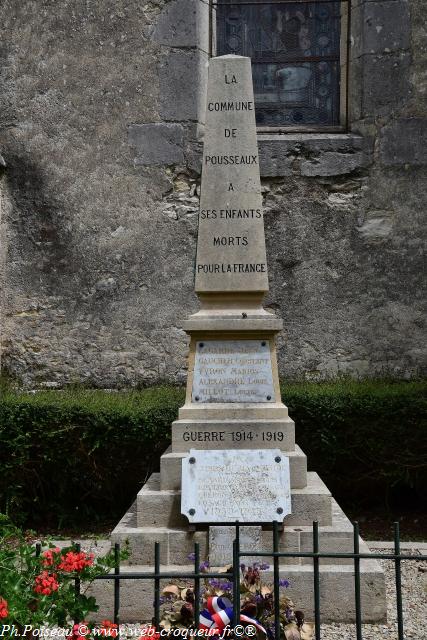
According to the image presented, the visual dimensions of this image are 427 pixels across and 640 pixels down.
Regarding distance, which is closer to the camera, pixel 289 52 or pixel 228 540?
pixel 228 540

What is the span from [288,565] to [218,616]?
118 cm

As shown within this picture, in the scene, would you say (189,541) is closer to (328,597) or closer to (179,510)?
(179,510)

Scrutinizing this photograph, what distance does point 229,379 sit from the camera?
487 cm

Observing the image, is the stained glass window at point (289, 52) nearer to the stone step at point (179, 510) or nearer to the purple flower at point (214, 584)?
the stone step at point (179, 510)

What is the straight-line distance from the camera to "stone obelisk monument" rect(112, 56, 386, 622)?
4.41 meters

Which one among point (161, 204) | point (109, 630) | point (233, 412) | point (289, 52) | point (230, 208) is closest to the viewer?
point (109, 630)

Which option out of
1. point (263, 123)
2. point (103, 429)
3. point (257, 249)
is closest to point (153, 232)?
point (263, 123)

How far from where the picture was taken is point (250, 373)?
4871mm

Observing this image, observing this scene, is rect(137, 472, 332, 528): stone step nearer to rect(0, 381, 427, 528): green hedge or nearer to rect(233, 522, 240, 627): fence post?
rect(0, 381, 427, 528): green hedge

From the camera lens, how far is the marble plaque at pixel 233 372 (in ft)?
15.9

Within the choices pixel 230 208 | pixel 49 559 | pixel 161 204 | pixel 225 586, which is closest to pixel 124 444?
pixel 230 208

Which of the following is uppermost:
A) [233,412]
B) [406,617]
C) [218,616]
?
[233,412]

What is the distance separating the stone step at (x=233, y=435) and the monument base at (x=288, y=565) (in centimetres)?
32

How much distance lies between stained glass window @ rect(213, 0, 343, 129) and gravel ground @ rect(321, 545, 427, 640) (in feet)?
16.0
